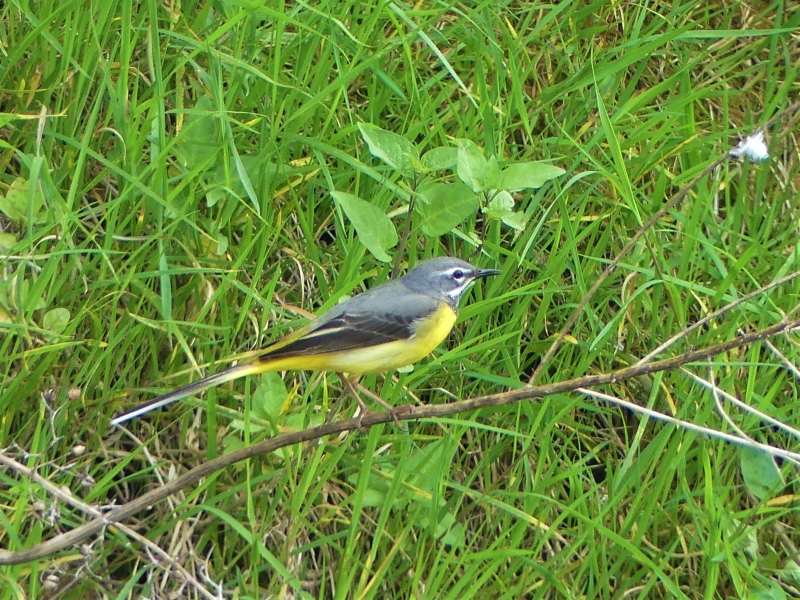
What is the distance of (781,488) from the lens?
14.5 ft

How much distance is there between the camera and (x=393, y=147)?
13.1 feet

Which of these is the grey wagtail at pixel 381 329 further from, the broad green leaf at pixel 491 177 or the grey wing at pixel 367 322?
the broad green leaf at pixel 491 177

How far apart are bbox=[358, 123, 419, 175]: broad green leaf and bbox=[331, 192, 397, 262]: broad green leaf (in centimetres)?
22

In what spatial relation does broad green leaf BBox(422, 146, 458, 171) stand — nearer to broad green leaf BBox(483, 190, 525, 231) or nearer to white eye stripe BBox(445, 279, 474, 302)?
broad green leaf BBox(483, 190, 525, 231)

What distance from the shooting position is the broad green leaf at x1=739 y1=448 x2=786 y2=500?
4406mm

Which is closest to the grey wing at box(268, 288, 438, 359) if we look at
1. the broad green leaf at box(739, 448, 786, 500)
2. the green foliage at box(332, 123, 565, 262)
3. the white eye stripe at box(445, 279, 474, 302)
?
the white eye stripe at box(445, 279, 474, 302)

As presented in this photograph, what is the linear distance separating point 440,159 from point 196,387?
4.34 ft

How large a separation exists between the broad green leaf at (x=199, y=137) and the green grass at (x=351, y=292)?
0.02 meters

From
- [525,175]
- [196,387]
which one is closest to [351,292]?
[525,175]

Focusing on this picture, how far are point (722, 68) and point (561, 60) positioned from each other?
3.13 ft

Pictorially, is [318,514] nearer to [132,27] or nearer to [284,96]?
[284,96]

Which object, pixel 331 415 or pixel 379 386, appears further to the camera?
pixel 379 386

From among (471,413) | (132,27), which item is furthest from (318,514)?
(132,27)

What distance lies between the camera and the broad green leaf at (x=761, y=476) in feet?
14.5
